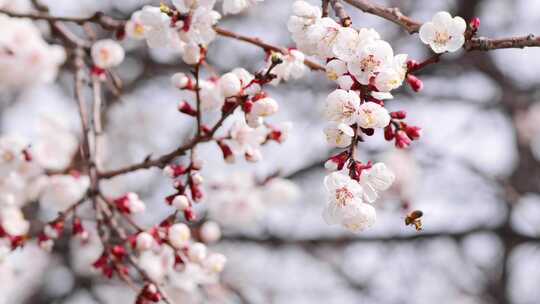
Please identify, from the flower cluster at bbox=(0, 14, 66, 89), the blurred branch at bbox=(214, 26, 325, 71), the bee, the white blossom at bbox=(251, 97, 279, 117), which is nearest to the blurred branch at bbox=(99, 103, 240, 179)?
the white blossom at bbox=(251, 97, 279, 117)

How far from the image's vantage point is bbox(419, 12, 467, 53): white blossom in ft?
5.70

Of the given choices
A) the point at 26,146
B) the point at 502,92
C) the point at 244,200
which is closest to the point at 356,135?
the point at 26,146

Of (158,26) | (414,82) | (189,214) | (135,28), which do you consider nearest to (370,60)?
(414,82)

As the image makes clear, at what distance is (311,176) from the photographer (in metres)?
5.77

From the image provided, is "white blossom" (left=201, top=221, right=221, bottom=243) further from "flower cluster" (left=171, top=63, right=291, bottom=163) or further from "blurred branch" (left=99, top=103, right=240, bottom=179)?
"flower cluster" (left=171, top=63, right=291, bottom=163)

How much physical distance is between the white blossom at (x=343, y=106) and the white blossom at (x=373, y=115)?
0.01m

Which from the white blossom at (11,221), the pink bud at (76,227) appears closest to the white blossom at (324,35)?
the pink bud at (76,227)

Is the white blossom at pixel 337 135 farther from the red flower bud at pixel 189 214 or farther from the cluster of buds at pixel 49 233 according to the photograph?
the cluster of buds at pixel 49 233

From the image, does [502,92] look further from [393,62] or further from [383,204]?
[393,62]

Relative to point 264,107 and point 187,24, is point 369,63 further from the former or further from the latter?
point 187,24

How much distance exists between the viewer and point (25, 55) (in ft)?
14.1

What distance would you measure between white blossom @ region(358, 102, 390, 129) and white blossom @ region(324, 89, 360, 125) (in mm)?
14

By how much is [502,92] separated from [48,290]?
4.02 m

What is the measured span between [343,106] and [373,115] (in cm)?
7
